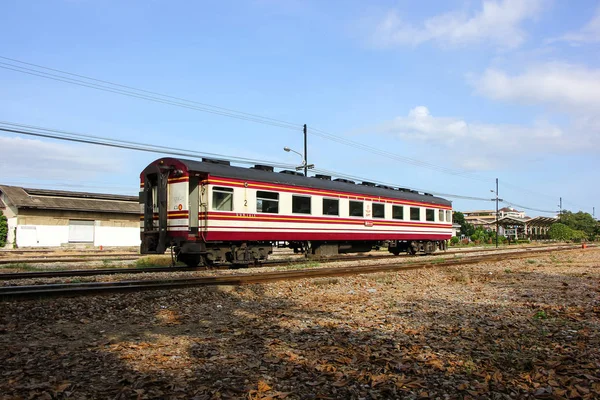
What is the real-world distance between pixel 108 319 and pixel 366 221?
16.0 meters

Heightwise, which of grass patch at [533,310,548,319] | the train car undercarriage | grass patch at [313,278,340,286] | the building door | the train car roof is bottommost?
grass patch at [533,310,548,319]

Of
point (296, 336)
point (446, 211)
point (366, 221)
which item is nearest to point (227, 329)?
point (296, 336)

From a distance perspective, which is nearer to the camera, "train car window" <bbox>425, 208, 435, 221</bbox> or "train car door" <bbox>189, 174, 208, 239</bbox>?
"train car door" <bbox>189, 174, 208, 239</bbox>

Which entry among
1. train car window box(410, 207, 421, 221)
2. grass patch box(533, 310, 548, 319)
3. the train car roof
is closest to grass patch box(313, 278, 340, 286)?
grass patch box(533, 310, 548, 319)

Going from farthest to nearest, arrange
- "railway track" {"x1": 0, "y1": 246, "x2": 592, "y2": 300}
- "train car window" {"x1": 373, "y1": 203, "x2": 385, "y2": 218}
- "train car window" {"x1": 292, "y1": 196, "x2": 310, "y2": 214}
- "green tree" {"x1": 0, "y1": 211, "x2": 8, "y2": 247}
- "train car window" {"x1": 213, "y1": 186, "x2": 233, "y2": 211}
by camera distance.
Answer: "green tree" {"x1": 0, "y1": 211, "x2": 8, "y2": 247}, "train car window" {"x1": 373, "y1": 203, "x2": 385, "y2": 218}, "train car window" {"x1": 292, "y1": 196, "x2": 310, "y2": 214}, "train car window" {"x1": 213, "y1": 186, "x2": 233, "y2": 211}, "railway track" {"x1": 0, "y1": 246, "x2": 592, "y2": 300}

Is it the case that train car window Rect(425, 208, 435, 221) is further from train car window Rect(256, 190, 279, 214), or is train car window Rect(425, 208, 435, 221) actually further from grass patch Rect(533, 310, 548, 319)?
grass patch Rect(533, 310, 548, 319)

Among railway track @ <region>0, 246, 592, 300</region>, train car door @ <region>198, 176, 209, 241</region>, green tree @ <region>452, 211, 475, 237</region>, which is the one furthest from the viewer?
green tree @ <region>452, 211, 475, 237</region>

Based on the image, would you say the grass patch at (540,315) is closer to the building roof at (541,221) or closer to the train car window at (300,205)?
the train car window at (300,205)

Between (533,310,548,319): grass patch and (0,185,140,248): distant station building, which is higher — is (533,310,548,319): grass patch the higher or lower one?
the lower one

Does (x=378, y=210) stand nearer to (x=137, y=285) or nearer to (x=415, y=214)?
(x=415, y=214)

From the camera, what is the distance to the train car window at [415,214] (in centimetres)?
2572

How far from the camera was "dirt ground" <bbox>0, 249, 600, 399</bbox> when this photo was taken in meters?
4.50

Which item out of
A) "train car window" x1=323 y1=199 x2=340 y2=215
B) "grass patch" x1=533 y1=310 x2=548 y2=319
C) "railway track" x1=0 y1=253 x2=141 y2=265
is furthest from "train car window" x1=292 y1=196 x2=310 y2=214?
"grass patch" x1=533 y1=310 x2=548 y2=319

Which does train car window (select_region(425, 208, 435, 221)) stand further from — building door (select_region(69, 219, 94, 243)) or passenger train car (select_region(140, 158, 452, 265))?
building door (select_region(69, 219, 94, 243))
